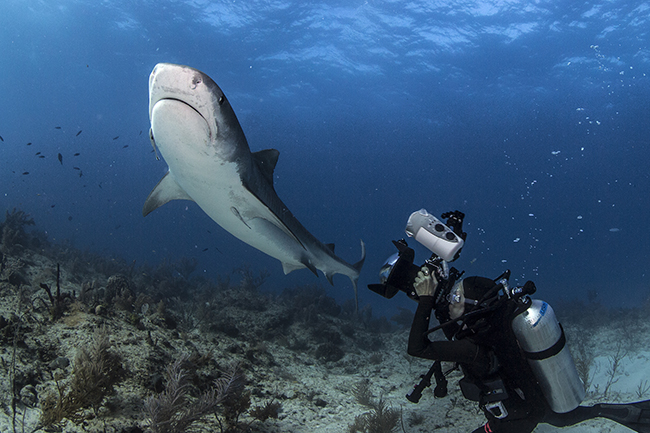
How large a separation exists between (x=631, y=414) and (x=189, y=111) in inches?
229

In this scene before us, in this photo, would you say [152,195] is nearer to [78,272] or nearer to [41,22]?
[78,272]

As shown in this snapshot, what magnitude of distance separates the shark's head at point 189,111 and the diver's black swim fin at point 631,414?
5342 mm

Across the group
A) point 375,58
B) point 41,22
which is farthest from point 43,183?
point 375,58

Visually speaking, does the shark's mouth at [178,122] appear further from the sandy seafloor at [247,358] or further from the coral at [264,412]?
the coral at [264,412]

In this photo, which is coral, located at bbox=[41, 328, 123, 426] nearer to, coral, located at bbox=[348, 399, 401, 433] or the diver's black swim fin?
coral, located at bbox=[348, 399, 401, 433]

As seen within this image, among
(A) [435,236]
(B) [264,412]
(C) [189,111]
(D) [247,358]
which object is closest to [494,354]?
(A) [435,236]

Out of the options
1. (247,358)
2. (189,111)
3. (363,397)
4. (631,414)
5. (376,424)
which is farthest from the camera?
(247,358)

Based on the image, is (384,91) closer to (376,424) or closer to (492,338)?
(376,424)

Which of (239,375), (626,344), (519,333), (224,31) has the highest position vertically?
→ (224,31)

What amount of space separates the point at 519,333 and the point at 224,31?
3433 centimetres

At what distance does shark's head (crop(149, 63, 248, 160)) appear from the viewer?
2.95 m

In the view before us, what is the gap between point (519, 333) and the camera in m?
3.06

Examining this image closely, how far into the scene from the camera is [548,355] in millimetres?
2996

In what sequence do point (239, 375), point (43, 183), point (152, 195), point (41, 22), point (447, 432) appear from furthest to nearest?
point (43, 183), point (41, 22), point (152, 195), point (447, 432), point (239, 375)
